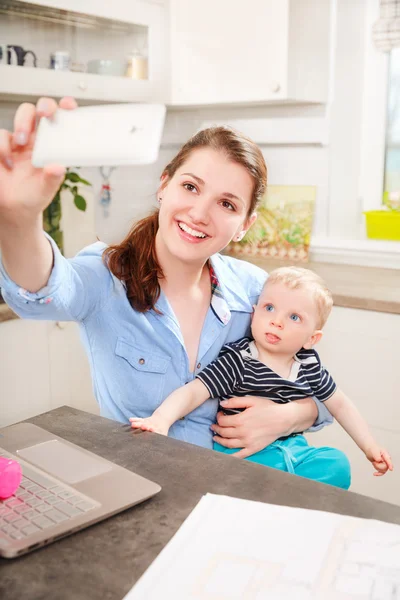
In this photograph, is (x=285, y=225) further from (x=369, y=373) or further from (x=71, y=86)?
(x=71, y=86)

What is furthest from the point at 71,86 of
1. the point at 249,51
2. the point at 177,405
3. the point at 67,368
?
the point at 177,405

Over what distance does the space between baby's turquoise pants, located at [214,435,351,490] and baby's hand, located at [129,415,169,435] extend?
0.72 feet

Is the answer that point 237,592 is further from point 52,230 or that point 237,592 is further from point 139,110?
point 52,230

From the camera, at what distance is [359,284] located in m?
2.48

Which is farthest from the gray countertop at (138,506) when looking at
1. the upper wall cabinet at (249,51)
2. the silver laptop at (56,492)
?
the upper wall cabinet at (249,51)

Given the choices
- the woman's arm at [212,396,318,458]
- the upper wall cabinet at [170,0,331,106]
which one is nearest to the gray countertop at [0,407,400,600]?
the woman's arm at [212,396,318,458]

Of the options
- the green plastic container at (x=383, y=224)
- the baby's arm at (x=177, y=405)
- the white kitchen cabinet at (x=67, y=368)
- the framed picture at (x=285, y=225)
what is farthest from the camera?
the framed picture at (x=285, y=225)

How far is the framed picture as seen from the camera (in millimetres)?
2938

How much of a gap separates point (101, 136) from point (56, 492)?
1.49 feet

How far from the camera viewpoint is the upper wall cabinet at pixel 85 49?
2.30 metres

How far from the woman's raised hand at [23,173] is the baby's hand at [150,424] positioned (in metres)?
0.41

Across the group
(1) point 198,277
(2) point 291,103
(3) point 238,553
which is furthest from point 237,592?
(2) point 291,103

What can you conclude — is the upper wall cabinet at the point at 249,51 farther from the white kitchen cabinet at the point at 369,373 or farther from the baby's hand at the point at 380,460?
the baby's hand at the point at 380,460

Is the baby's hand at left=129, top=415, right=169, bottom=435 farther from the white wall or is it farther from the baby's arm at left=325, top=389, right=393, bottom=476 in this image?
the white wall
